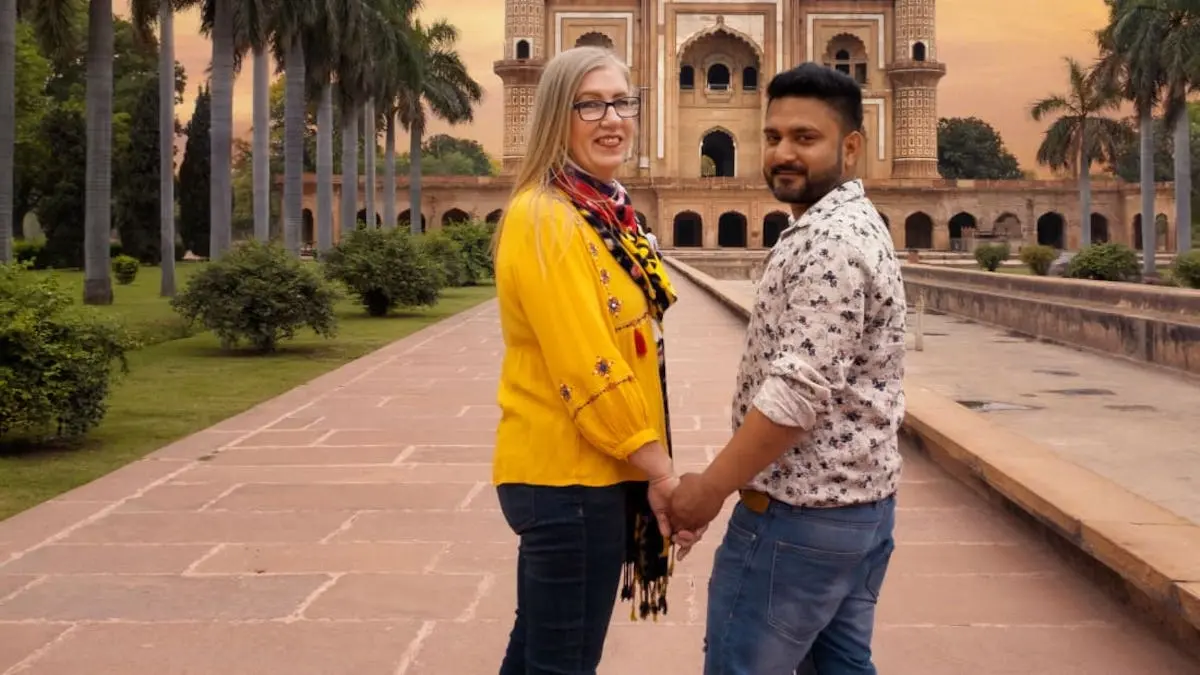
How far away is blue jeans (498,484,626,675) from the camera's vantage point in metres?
2.27

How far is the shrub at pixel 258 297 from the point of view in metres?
13.0

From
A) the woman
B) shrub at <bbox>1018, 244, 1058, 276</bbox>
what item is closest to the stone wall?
the woman

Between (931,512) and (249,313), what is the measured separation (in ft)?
30.3

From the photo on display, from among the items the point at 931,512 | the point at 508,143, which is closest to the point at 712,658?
the point at 931,512

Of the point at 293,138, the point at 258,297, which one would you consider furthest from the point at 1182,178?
the point at 258,297

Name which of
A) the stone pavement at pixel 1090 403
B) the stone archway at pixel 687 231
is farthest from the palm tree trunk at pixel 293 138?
the stone archway at pixel 687 231

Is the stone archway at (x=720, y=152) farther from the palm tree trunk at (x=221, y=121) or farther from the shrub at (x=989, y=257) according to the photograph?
the palm tree trunk at (x=221, y=121)

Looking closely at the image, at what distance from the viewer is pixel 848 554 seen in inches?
86.0

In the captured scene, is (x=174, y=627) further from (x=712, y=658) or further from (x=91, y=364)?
(x=91, y=364)

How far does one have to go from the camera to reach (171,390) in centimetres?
995

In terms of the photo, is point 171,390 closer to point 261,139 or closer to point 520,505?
point 520,505

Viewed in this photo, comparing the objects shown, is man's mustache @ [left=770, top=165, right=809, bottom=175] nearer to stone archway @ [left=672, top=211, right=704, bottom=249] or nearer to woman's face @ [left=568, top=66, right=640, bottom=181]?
woman's face @ [left=568, top=66, right=640, bottom=181]

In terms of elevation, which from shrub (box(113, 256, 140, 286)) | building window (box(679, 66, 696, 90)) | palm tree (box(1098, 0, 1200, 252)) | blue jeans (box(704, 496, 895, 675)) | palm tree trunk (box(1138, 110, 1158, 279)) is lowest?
blue jeans (box(704, 496, 895, 675))

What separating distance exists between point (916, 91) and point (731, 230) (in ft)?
30.8
